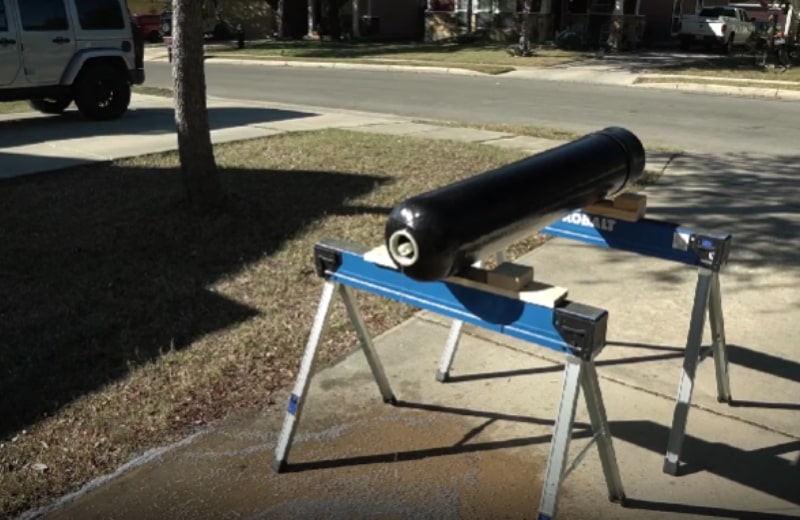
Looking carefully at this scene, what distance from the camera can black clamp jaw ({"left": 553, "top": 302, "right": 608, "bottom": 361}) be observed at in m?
2.36

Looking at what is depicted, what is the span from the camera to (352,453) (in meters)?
3.27

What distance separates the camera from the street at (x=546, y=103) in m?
11.7

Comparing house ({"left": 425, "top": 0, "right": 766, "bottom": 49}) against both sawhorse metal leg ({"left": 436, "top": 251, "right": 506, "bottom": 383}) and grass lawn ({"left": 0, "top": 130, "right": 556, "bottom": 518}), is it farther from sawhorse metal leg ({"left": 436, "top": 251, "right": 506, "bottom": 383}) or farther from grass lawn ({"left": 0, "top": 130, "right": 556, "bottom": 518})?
sawhorse metal leg ({"left": 436, "top": 251, "right": 506, "bottom": 383})

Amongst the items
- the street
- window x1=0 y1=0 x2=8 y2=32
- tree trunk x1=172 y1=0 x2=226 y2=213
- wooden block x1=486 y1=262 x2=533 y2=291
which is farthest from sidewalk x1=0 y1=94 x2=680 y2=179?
wooden block x1=486 y1=262 x2=533 y2=291

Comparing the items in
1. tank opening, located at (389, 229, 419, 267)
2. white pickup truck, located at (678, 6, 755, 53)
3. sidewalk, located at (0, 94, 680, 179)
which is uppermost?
white pickup truck, located at (678, 6, 755, 53)

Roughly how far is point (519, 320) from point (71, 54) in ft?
36.4

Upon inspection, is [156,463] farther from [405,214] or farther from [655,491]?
[655,491]

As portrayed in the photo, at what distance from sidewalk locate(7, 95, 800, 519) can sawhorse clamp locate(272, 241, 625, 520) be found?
0.79 ft

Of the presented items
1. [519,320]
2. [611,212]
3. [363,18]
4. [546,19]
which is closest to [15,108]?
[611,212]

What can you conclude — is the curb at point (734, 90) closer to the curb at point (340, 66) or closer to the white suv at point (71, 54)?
the curb at point (340, 66)

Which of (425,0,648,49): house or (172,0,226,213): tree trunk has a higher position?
(425,0,648,49): house

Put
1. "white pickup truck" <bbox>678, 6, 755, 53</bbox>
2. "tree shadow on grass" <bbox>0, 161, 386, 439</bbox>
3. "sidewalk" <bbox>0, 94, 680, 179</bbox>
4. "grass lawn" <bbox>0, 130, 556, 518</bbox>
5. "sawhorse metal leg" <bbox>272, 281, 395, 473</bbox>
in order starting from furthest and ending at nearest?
"white pickup truck" <bbox>678, 6, 755, 53</bbox> < "sidewalk" <bbox>0, 94, 680, 179</bbox> < "tree shadow on grass" <bbox>0, 161, 386, 439</bbox> < "grass lawn" <bbox>0, 130, 556, 518</bbox> < "sawhorse metal leg" <bbox>272, 281, 395, 473</bbox>

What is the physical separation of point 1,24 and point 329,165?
594cm

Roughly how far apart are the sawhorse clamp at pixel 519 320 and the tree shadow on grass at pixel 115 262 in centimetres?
144
